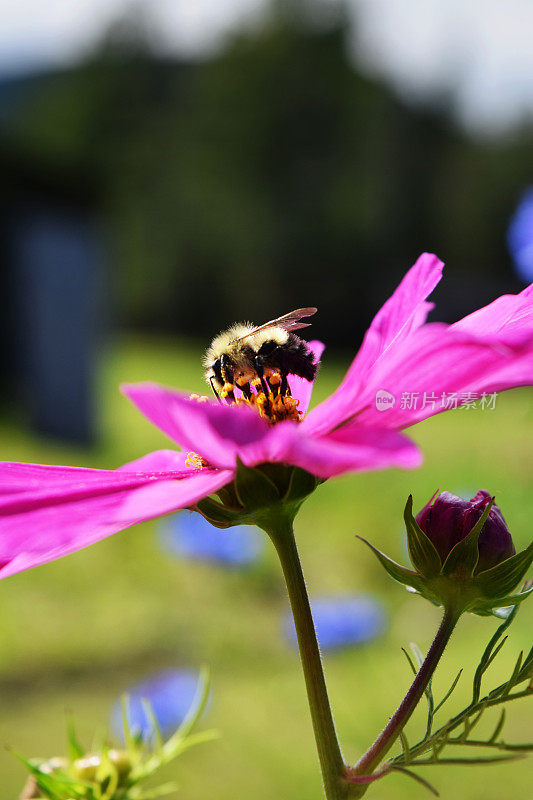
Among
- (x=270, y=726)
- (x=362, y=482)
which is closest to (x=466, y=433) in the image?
(x=362, y=482)

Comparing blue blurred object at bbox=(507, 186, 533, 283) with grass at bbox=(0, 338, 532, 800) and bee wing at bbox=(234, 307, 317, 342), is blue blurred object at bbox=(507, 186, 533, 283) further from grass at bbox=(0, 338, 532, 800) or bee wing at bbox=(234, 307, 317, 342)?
bee wing at bbox=(234, 307, 317, 342)

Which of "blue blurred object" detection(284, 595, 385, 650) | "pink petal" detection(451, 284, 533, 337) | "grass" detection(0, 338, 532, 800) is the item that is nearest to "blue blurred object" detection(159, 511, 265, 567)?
"grass" detection(0, 338, 532, 800)

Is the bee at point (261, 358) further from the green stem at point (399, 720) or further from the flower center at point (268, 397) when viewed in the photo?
the green stem at point (399, 720)

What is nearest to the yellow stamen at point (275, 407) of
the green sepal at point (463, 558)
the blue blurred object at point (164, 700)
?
the green sepal at point (463, 558)

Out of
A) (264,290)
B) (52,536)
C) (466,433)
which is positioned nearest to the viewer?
(52,536)

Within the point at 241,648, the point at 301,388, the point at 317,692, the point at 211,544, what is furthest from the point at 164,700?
the point at 317,692

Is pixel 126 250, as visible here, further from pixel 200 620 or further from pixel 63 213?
pixel 200 620

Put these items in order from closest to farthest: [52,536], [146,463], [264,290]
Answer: [52,536], [146,463], [264,290]
